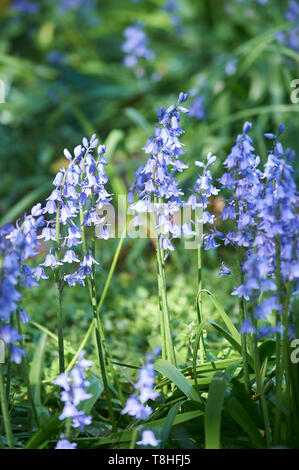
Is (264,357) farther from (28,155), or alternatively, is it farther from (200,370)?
(28,155)

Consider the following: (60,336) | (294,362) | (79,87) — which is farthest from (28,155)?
(294,362)

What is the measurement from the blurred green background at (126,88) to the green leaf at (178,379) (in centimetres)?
168

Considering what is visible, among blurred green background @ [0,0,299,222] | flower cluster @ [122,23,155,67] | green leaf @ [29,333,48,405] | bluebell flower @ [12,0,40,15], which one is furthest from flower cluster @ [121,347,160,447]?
bluebell flower @ [12,0,40,15]

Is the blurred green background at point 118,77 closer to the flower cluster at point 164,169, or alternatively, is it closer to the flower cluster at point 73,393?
the flower cluster at point 164,169

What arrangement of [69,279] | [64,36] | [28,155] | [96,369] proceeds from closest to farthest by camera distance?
[69,279] → [96,369] → [28,155] → [64,36]

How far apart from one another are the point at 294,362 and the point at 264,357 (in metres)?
0.28

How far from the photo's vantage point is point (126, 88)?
20.2 ft

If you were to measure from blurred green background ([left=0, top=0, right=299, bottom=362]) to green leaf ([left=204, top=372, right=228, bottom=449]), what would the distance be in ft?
6.38

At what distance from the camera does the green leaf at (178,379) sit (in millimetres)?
1937

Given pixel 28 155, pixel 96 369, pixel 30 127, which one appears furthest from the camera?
pixel 30 127

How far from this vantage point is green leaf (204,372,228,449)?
5.63ft

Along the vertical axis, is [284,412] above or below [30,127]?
below

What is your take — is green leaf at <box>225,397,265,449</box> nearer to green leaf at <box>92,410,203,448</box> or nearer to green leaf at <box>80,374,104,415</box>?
green leaf at <box>92,410,203,448</box>

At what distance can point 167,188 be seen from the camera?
196 cm
